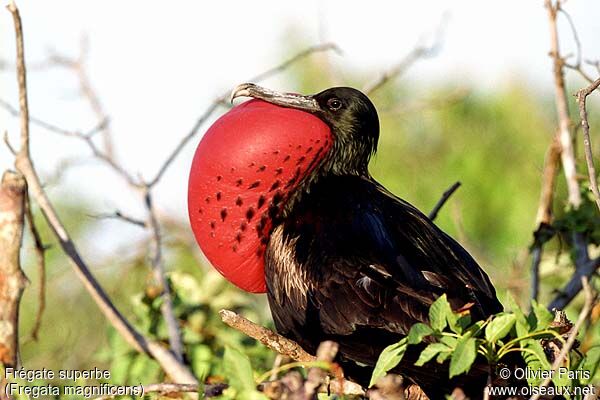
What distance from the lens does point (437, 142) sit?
32.0 feet

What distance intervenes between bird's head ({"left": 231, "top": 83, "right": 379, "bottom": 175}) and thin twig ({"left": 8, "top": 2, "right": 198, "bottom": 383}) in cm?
82

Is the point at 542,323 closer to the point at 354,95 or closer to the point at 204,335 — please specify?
the point at 354,95

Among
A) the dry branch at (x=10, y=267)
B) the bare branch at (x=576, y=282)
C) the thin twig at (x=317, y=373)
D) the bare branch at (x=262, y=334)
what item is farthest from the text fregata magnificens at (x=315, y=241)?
the thin twig at (x=317, y=373)

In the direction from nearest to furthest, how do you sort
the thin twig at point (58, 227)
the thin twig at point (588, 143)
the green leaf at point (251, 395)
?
1. the green leaf at point (251, 395)
2. the thin twig at point (588, 143)
3. the thin twig at point (58, 227)

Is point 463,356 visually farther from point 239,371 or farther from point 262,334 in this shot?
point 262,334

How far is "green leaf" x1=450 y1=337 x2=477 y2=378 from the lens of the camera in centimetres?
218

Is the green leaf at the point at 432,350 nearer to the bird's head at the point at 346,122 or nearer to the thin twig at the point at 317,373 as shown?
the thin twig at the point at 317,373

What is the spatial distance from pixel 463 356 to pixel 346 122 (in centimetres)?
164

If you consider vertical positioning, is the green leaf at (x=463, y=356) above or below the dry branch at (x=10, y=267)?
below

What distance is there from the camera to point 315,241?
3.31 meters

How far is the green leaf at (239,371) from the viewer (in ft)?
6.85

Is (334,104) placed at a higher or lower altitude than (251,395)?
higher

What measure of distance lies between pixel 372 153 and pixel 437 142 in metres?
5.96

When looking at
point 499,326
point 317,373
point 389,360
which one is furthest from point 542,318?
point 317,373
